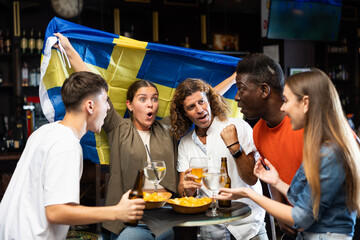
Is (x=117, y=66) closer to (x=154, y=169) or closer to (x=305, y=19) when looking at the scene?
(x=154, y=169)

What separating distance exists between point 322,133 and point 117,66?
1.61 metres

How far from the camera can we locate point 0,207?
1.83 m

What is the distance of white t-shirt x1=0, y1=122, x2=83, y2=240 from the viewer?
65.6 inches

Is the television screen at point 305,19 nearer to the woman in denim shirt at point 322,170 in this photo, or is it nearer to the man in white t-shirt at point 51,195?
the woman in denim shirt at point 322,170

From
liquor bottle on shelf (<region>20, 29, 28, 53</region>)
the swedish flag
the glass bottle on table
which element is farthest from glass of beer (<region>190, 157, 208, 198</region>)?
liquor bottle on shelf (<region>20, 29, 28, 53</region>)

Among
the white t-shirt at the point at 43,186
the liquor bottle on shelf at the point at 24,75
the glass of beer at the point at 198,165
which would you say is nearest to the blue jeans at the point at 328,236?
the glass of beer at the point at 198,165

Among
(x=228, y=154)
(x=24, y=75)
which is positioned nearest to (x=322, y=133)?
(x=228, y=154)

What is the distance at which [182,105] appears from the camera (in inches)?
103

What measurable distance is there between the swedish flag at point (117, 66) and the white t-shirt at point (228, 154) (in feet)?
1.50

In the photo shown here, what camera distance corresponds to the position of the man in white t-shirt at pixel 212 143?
242 centimetres

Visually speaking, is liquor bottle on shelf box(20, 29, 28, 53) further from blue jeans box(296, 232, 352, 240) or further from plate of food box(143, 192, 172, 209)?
blue jeans box(296, 232, 352, 240)

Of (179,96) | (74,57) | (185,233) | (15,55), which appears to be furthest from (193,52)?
(15,55)

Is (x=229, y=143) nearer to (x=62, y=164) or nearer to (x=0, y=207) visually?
(x=62, y=164)

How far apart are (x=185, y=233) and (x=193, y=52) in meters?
1.32
